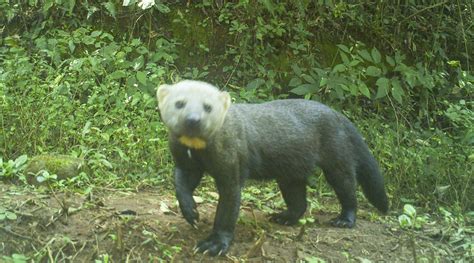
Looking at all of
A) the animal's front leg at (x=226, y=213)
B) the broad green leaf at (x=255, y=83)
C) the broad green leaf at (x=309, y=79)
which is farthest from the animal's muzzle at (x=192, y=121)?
the broad green leaf at (x=309, y=79)

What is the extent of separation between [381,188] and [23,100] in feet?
12.8

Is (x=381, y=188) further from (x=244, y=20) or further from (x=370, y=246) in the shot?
(x=244, y=20)

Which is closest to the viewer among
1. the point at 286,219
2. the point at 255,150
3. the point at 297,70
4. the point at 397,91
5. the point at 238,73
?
the point at 255,150

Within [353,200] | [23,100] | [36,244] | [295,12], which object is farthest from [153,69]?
[36,244]

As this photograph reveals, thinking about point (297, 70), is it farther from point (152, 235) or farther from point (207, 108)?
point (152, 235)

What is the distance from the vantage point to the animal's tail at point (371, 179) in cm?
657

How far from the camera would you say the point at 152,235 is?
17.2 feet

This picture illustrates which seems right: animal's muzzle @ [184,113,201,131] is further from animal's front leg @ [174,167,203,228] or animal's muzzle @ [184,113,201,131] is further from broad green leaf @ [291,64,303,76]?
broad green leaf @ [291,64,303,76]

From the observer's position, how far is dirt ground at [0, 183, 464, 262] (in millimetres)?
5031

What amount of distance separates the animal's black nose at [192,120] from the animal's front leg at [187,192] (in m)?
0.66

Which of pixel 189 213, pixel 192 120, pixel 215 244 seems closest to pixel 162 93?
pixel 192 120

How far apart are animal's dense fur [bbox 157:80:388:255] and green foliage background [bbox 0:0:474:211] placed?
1.26 meters

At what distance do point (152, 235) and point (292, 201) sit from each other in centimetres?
161

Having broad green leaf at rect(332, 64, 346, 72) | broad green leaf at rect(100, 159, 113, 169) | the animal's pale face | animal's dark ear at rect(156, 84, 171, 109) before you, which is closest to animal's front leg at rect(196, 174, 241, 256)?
the animal's pale face
